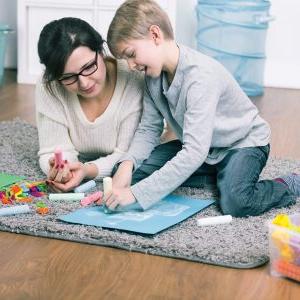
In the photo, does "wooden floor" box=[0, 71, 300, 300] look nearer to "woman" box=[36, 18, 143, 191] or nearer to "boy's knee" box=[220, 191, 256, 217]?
"boy's knee" box=[220, 191, 256, 217]

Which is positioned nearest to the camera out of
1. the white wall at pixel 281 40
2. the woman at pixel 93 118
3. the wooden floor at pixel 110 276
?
the wooden floor at pixel 110 276

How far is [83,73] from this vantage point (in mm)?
1643

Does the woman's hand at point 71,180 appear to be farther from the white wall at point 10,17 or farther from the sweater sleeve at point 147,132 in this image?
the white wall at point 10,17

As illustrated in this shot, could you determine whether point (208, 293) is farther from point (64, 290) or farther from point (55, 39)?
point (55, 39)

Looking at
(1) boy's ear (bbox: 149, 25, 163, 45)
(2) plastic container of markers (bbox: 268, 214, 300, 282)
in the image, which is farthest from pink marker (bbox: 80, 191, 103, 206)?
(2) plastic container of markers (bbox: 268, 214, 300, 282)

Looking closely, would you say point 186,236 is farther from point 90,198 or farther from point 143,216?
point 90,198

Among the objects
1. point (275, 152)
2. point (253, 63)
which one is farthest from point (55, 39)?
Result: point (253, 63)

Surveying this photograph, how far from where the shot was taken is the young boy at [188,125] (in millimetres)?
1509

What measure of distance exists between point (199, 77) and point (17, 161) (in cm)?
66

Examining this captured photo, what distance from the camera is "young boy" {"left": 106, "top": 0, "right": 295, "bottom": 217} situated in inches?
59.4

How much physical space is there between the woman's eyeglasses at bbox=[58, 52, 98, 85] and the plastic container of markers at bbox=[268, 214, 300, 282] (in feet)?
2.03

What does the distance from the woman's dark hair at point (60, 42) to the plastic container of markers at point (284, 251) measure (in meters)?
0.65

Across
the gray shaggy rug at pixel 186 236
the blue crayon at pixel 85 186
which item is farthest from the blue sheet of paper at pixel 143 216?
the blue crayon at pixel 85 186

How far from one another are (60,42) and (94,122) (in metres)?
0.27
